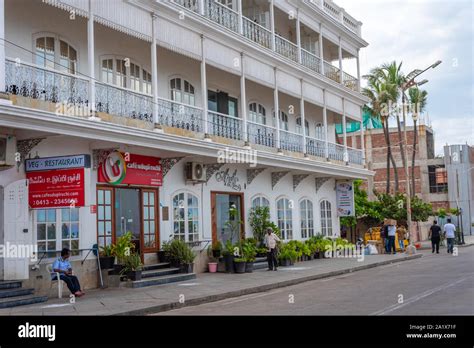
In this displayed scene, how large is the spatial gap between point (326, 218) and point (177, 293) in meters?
16.7

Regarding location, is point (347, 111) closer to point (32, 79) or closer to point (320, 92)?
point (320, 92)

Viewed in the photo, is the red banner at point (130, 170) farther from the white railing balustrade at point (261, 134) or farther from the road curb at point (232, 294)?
the white railing balustrade at point (261, 134)

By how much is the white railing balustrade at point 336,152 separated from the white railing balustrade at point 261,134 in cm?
561

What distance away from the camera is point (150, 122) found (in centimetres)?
1823

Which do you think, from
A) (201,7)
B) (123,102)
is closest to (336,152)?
(201,7)

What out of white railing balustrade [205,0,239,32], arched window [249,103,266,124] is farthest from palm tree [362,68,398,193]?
white railing balustrade [205,0,239,32]

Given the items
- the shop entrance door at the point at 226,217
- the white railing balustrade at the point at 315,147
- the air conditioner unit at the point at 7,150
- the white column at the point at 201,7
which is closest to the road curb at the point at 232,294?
the shop entrance door at the point at 226,217

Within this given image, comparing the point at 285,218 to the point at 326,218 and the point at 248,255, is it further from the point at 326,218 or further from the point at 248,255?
the point at 248,255

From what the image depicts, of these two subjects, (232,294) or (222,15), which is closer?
(232,294)

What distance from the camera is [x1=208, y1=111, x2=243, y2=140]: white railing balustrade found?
21.2m

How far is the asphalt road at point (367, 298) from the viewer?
38.0ft

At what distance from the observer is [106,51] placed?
60.5ft

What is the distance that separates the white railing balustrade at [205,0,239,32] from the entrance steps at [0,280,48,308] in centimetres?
1101

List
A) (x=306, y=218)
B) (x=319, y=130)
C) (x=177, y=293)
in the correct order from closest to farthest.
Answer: (x=177, y=293) → (x=306, y=218) → (x=319, y=130)
